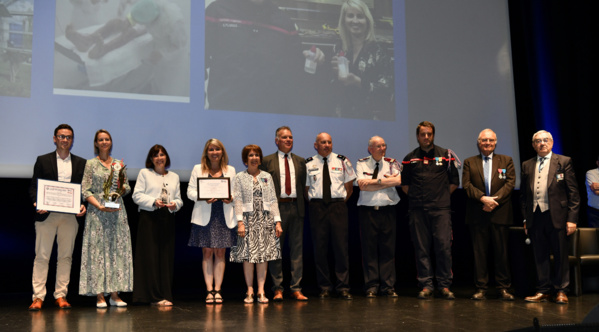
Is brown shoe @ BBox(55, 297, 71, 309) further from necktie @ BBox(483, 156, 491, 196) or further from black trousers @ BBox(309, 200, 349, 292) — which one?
necktie @ BBox(483, 156, 491, 196)

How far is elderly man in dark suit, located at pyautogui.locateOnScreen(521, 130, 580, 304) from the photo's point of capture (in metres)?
4.79

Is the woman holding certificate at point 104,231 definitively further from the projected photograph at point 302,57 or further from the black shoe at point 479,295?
the black shoe at point 479,295

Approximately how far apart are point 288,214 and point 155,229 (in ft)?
4.06

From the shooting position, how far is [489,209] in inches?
198

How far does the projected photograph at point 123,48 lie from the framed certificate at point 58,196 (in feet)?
3.36

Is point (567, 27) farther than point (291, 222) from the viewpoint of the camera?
Yes

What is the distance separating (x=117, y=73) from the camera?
199 inches

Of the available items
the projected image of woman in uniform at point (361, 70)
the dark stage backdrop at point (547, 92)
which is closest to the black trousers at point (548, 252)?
the dark stage backdrop at point (547, 92)

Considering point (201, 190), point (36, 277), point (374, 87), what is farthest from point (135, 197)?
point (374, 87)

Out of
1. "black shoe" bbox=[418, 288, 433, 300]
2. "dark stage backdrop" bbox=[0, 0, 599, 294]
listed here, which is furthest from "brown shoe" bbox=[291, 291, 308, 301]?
"dark stage backdrop" bbox=[0, 0, 599, 294]

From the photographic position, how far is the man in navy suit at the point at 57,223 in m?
4.39

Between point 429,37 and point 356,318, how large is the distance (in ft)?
12.4

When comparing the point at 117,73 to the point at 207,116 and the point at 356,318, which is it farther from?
the point at 356,318

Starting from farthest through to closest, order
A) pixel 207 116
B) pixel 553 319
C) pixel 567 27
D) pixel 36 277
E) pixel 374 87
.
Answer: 1. pixel 567 27
2. pixel 374 87
3. pixel 207 116
4. pixel 36 277
5. pixel 553 319
